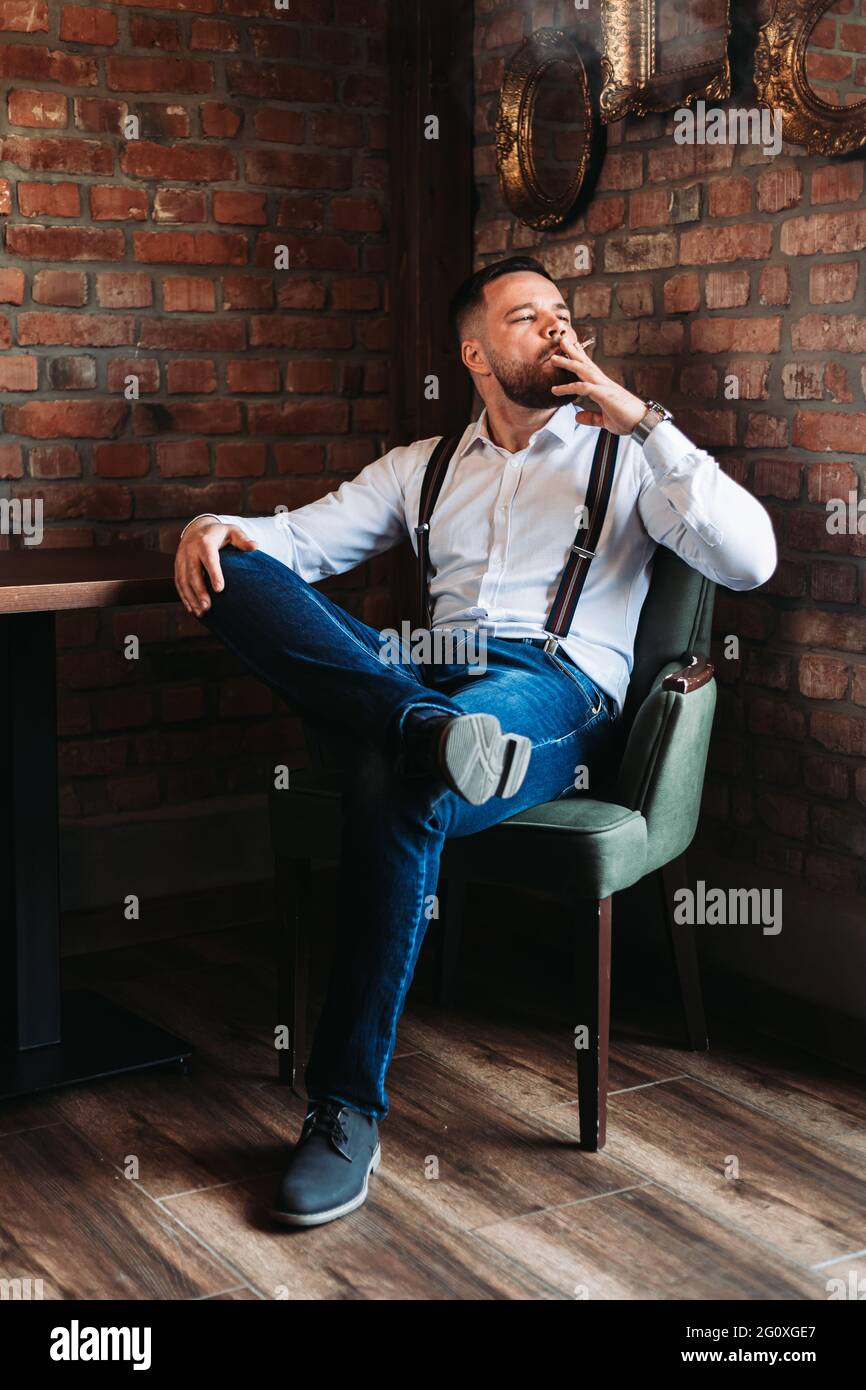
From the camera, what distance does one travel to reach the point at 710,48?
2.62 metres

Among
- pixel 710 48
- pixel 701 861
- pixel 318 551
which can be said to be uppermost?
pixel 710 48

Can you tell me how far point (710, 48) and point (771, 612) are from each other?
101 centimetres

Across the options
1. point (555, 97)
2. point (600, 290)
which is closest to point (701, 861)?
point (600, 290)

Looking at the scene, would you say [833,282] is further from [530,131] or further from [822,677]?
[530,131]

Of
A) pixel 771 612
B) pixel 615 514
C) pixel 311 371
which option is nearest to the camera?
pixel 615 514

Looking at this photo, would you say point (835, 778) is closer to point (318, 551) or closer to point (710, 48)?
point (318, 551)

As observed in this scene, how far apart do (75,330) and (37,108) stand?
1.42ft

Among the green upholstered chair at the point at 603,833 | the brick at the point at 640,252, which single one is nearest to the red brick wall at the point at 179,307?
the brick at the point at 640,252

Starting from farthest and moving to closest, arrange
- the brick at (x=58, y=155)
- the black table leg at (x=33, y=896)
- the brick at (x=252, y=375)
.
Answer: the brick at (x=252, y=375) → the brick at (x=58, y=155) → the black table leg at (x=33, y=896)

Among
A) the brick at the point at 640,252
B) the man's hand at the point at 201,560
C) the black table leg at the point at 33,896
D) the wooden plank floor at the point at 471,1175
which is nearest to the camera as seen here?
the wooden plank floor at the point at 471,1175

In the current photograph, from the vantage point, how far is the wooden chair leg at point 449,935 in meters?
2.84

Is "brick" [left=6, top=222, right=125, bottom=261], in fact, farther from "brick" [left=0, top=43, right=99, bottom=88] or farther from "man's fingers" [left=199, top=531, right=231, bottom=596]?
"man's fingers" [left=199, top=531, right=231, bottom=596]

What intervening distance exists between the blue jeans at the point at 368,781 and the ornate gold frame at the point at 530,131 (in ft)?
3.91

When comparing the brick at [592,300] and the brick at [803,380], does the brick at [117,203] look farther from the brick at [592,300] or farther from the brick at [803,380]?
the brick at [803,380]
